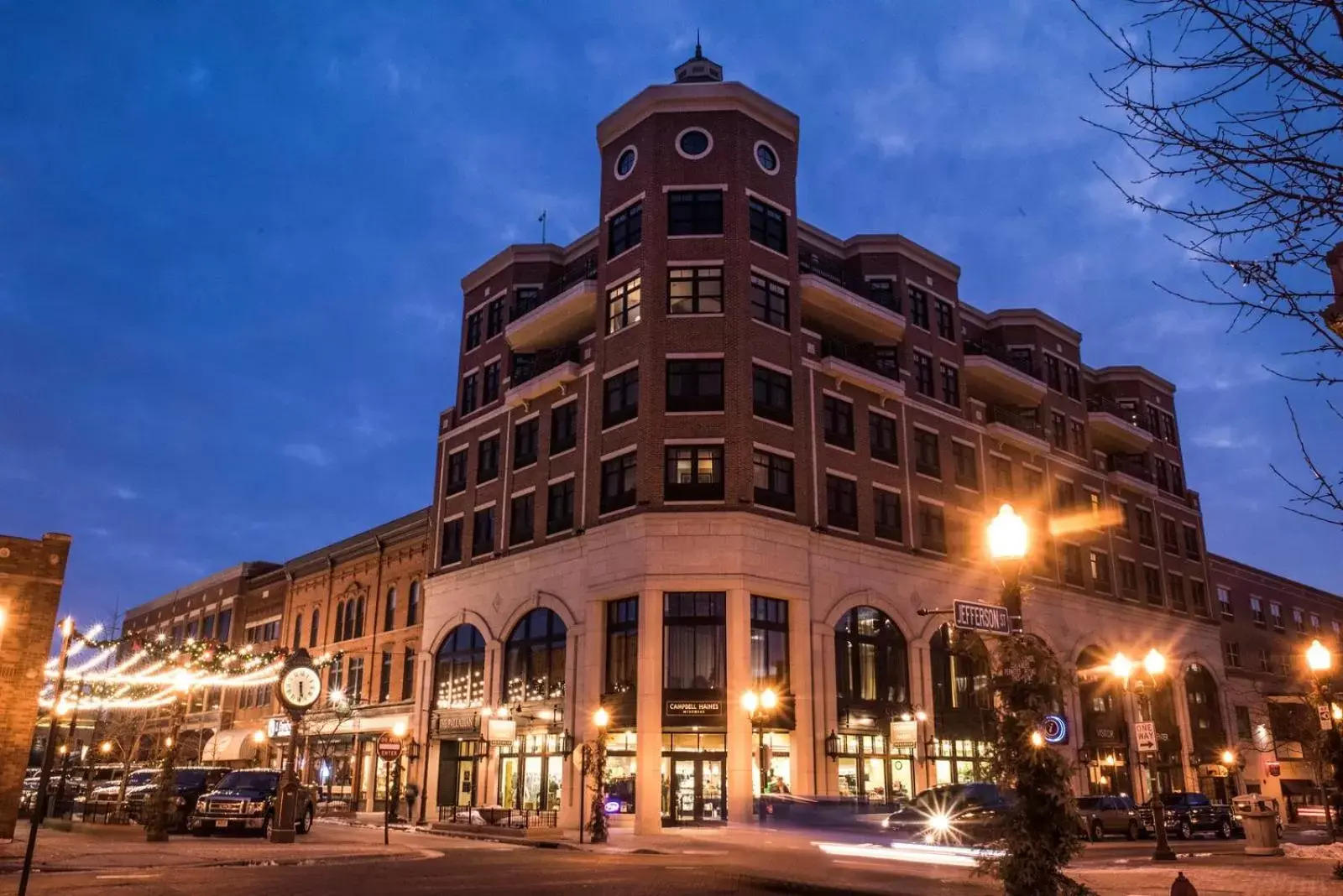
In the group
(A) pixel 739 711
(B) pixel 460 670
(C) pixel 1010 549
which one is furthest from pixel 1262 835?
(B) pixel 460 670

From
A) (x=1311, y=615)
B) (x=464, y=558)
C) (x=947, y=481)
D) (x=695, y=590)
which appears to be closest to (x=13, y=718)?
(x=695, y=590)

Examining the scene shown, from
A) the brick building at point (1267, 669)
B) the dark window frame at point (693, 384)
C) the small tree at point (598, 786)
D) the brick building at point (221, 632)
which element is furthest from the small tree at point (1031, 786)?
the brick building at point (221, 632)

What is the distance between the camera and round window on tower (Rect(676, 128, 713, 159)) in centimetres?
4034

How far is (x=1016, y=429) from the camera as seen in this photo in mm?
50375

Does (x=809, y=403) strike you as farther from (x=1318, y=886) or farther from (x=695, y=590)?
(x=1318, y=886)

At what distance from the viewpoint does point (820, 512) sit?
39.4 meters

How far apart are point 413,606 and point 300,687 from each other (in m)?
27.7

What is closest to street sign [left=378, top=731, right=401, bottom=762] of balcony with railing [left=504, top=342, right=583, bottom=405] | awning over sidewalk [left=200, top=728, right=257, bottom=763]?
balcony with railing [left=504, top=342, right=583, bottom=405]

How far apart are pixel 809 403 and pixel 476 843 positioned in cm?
2030

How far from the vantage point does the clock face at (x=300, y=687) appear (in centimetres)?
2466

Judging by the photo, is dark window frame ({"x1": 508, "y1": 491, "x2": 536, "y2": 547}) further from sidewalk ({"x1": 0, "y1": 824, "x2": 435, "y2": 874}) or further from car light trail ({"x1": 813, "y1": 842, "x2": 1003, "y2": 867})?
car light trail ({"x1": 813, "y1": 842, "x2": 1003, "y2": 867})

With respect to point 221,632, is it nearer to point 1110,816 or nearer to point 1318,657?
point 1110,816

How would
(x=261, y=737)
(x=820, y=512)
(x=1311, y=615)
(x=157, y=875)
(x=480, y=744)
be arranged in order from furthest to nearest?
(x=1311, y=615), (x=261, y=737), (x=480, y=744), (x=820, y=512), (x=157, y=875)

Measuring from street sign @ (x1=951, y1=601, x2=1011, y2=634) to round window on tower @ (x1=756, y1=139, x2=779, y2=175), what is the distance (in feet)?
105
